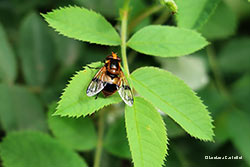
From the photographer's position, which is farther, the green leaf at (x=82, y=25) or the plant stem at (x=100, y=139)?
the plant stem at (x=100, y=139)

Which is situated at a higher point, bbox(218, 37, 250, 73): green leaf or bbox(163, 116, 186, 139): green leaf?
bbox(218, 37, 250, 73): green leaf

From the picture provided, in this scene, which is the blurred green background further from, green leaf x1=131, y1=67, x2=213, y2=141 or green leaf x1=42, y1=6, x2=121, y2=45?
green leaf x1=131, y1=67, x2=213, y2=141

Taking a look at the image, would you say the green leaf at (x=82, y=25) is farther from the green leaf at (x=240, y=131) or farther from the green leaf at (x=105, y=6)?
the green leaf at (x=240, y=131)

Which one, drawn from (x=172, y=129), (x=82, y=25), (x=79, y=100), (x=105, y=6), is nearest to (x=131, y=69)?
(x=172, y=129)

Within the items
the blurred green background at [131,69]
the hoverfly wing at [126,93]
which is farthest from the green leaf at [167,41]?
the blurred green background at [131,69]

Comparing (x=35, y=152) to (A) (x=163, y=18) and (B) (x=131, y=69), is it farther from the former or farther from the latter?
(A) (x=163, y=18)

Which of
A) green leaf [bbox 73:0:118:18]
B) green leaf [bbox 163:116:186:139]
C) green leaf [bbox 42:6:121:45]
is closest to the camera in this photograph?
green leaf [bbox 42:6:121:45]

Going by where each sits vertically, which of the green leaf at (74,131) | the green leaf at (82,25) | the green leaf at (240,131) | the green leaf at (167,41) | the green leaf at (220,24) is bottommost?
the green leaf at (240,131)

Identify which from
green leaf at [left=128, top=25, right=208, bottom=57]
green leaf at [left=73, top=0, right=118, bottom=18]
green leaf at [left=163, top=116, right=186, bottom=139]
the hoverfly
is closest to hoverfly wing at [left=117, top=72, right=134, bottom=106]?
the hoverfly
